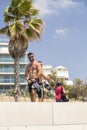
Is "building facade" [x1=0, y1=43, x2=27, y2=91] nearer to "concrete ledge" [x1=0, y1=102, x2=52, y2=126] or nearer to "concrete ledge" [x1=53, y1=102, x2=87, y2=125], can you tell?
"concrete ledge" [x1=53, y1=102, x2=87, y2=125]

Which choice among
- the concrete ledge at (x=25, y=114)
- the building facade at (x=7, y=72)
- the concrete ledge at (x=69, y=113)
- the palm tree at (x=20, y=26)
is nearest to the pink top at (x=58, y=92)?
the concrete ledge at (x=69, y=113)

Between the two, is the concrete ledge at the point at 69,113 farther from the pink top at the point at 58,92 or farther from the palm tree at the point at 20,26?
the palm tree at the point at 20,26

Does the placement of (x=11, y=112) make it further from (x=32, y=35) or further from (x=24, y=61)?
(x=24, y=61)

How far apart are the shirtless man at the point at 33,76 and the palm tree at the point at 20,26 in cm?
2128

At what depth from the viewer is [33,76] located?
1126cm

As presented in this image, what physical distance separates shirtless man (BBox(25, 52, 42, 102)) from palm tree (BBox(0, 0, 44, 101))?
69.8 feet

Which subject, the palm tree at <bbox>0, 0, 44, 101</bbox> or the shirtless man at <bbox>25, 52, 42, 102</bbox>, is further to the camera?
the palm tree at <bbox>0, 0, 44, 101</bbox>

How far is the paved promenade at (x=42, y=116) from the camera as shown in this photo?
347 inches

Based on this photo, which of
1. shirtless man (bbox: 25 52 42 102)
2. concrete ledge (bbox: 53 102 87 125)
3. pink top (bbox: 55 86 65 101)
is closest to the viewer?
concrete ledge (bbox: 53 102 87 125)

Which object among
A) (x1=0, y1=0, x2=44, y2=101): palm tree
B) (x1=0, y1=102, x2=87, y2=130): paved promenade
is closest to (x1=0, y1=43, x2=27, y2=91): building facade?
(x1=0, y1=0, x2=44, y2=101): palm tree

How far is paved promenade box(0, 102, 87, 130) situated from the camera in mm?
8820

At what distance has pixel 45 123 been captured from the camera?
9078 millimetres

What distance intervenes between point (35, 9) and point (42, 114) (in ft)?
84.2

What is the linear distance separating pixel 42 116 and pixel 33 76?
2.28 meters
